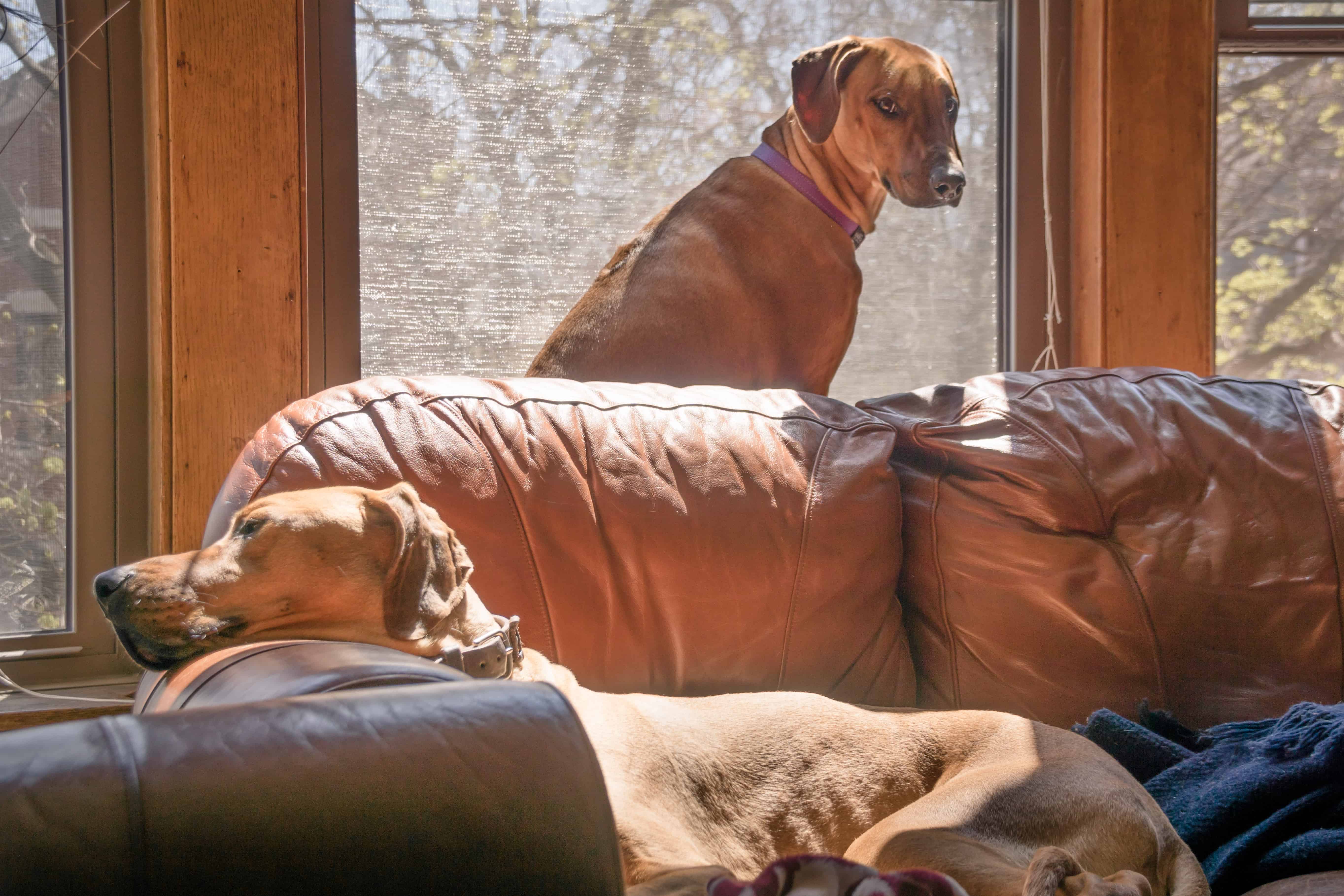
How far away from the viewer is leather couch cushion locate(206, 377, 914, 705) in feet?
5.19

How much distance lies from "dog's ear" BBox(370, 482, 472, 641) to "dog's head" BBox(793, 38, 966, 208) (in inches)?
66.2

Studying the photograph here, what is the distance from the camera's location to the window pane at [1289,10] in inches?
119

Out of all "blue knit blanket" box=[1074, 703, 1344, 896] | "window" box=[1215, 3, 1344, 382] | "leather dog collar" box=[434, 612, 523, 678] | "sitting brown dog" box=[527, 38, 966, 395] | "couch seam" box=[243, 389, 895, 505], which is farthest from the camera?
"window" box=[1215, 3, 1344, 382]

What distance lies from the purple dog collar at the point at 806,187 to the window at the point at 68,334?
159cm

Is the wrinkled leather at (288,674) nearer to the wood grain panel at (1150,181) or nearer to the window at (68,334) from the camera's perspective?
the window at (68,334)

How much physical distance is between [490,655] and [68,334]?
5.45 feet

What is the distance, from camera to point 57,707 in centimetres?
211

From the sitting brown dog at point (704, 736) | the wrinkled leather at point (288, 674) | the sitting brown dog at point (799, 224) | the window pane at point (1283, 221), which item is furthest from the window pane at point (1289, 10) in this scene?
the wrinkled leather at point (288, 674)

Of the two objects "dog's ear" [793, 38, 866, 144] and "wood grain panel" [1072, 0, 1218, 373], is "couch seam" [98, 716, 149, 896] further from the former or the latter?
"wood grain panel" [1072, 0, 1218, 373]

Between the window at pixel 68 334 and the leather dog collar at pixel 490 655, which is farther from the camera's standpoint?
the window at pixel 68 334

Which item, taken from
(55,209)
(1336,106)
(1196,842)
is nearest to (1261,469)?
(1196,842)

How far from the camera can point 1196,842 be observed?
1294mm

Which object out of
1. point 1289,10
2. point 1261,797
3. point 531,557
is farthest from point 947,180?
point 1261,797

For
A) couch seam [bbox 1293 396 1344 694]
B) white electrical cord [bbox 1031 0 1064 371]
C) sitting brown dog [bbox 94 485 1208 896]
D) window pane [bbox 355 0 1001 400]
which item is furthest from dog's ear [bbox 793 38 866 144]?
sitting brown dog [bbox 94 485 1208 896]
